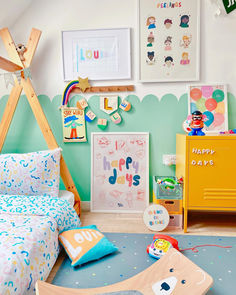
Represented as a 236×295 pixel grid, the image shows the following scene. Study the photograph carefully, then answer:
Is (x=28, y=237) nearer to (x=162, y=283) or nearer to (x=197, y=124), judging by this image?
(x=162, y=283)

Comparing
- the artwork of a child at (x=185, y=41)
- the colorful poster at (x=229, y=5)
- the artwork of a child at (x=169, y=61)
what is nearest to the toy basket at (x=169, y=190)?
the artwork of a child at (x=169, y=61)

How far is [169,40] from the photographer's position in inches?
88.7

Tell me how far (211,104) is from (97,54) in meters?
1.18

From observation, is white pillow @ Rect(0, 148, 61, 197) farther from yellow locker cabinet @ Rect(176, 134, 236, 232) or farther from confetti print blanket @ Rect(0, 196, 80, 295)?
yellow locker cabinet @ Rect(176, 134, 236, 232)

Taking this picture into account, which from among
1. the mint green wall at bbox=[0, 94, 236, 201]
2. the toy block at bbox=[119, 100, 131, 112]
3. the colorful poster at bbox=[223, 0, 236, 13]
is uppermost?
the colorful poster at bbox=[223, 0, 236, 13]

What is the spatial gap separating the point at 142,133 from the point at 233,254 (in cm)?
127

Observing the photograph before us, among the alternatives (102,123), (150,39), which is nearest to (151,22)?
(150,39)

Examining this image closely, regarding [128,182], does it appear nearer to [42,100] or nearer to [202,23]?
[42,100]

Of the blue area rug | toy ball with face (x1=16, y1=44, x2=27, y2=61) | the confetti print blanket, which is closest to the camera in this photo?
the confetti print blanket

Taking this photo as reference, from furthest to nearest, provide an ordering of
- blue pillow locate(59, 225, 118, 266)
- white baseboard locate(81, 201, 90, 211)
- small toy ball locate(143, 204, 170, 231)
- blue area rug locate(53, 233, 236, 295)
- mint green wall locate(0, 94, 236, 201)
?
white baseboard locate(81, 201, 90, 211) < mint green wall locate(0, 94, 236, 201) < small toy ball locate(143, 204, 170, 231) < blue pillow locate(59, 225, 118, 266) < blue area rug locate(53, 233, 236, 295)

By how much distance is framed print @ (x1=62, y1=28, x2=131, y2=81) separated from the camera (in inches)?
90.7

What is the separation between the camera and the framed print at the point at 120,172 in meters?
2.42

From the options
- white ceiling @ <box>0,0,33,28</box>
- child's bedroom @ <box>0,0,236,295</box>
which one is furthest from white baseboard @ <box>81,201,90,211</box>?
white ceiling @ <box>0,0,33,28</box>

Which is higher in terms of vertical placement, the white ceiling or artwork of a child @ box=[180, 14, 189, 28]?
the white ceiling
